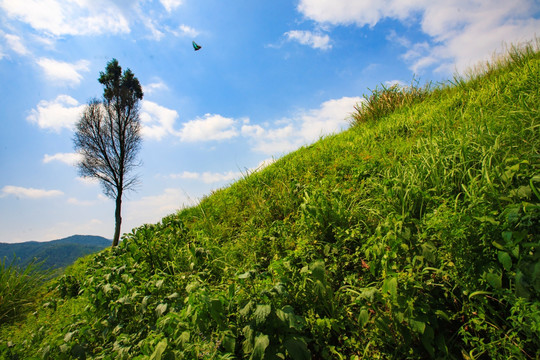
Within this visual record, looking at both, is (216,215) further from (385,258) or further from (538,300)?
(538,300)

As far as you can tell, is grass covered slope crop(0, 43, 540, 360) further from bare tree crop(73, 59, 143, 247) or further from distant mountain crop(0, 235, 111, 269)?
bare tree crop(73, 59, 143, 247)

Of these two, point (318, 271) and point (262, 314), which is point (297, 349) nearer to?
point (262, 314)

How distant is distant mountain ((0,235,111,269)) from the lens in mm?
6561

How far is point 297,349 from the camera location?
1.59 m

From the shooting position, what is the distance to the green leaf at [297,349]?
1.58 metres

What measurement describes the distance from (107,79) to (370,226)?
1958cm

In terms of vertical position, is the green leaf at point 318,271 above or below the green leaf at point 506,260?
above

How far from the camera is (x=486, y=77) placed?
6.40 meters

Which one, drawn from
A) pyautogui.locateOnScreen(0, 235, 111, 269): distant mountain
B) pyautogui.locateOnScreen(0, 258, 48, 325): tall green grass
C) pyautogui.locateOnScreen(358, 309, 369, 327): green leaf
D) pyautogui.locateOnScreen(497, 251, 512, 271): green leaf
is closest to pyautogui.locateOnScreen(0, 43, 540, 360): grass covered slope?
pyautogui.locateOnScreen(497, 251, 512, 271): green leaf

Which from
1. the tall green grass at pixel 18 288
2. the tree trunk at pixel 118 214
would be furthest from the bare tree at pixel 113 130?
the tall green grass at pixel 18 288

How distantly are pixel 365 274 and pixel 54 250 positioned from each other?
8684cm

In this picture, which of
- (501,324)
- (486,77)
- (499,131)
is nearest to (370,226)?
(501,324)

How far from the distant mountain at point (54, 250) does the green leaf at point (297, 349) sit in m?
7.02

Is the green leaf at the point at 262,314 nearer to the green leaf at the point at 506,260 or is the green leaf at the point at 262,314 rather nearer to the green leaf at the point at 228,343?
the green leaf at the point at 228,343
